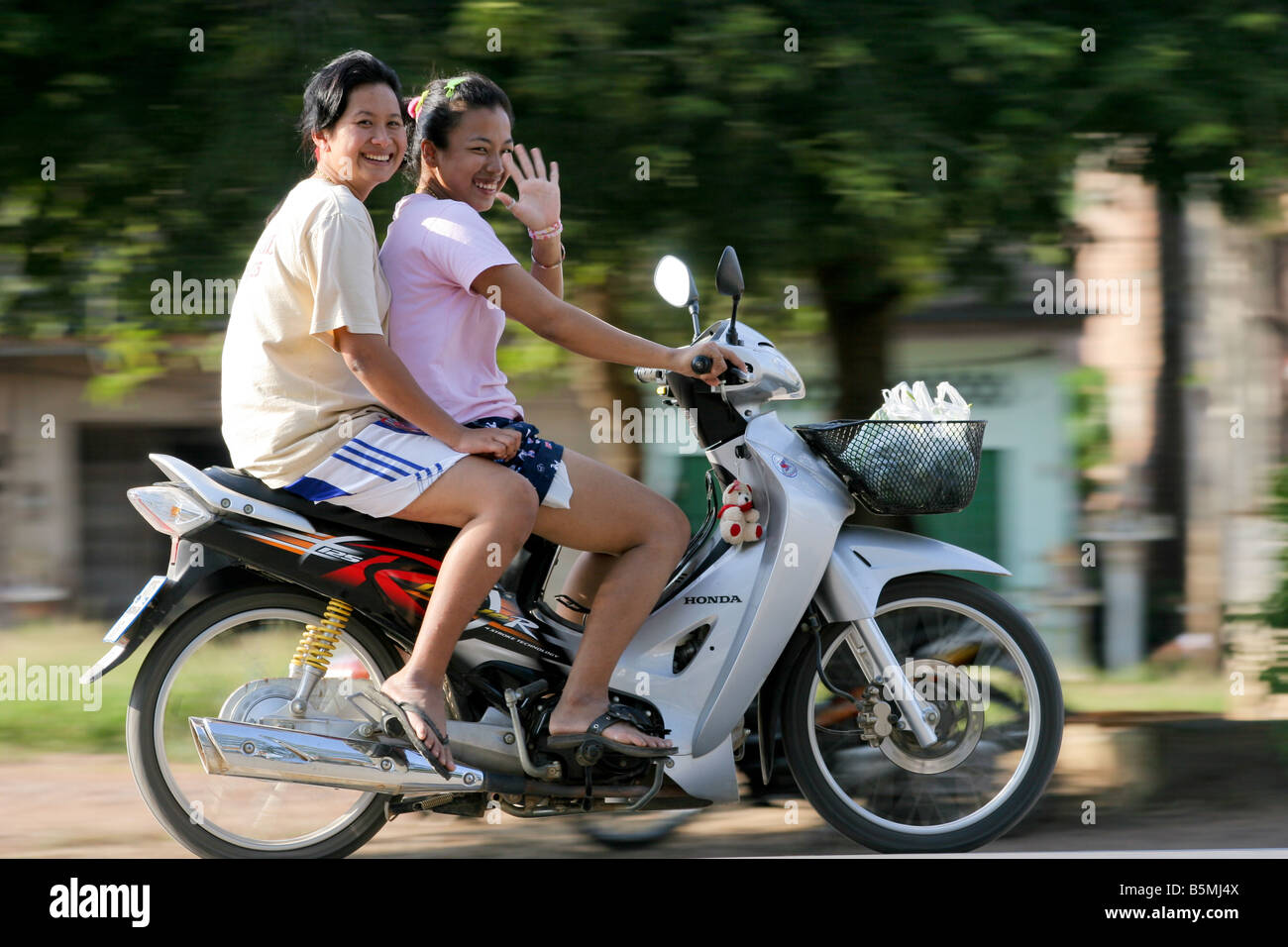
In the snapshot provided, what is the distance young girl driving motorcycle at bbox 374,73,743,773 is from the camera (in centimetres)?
339

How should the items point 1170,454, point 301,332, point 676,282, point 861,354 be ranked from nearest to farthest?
Result: point 301,332
point 676,282
point 861,354
point 1170,454

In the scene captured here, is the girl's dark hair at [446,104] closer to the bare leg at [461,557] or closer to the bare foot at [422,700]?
the bare leg at [461,557]

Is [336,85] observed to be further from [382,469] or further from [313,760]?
[313,760]

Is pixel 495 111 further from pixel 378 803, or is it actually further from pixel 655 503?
pixel 378 803

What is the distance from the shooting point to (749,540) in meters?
3.77

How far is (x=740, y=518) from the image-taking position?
3752 mm

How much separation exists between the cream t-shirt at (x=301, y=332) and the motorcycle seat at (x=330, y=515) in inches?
1.2

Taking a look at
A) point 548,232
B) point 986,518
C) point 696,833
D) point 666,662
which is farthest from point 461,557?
point 986,518

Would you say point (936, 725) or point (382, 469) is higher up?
point (382, 469)

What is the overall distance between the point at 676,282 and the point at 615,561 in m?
0.73

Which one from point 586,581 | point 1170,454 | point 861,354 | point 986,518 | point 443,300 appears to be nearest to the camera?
point 443,300

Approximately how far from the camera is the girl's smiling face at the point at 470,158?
352 centimetres

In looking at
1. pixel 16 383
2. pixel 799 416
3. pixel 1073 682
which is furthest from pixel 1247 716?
pixel 16 383

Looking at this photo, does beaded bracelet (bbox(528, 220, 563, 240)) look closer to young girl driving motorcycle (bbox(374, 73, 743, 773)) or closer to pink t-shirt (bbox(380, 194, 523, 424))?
young girl driving motorcycle (bbox(374, 73, 743, 773))
